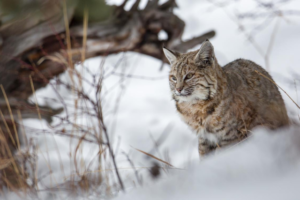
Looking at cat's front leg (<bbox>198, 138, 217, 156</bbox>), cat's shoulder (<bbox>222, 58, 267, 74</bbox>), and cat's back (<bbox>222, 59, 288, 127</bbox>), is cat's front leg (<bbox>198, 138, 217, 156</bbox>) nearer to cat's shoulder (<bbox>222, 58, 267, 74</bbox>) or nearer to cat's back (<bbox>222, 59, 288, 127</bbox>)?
cat's back (<bbox>222, 59, 288, 127</bbox>)

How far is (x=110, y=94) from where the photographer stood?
7137 millimetres

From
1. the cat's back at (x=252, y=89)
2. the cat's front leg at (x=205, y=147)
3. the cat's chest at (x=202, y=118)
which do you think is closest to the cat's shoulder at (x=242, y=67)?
the cat's back at (x=252, y=89)

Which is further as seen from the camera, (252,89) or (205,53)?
(252,89)

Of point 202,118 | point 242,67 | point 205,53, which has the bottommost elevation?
point 202,118

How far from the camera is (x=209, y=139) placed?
2.87 metres

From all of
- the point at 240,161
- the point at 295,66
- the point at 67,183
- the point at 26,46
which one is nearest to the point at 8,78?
the point at 26,46

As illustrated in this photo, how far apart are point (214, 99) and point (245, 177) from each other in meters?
1.56

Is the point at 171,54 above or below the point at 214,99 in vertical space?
above

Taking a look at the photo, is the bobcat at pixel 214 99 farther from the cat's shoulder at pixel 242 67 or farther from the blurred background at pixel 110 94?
the blurred background at pixel 110 94

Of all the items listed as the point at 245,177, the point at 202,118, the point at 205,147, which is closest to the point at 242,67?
the point at 202,118

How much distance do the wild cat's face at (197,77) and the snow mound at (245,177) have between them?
54.3 inches

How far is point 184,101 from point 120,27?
2339 mm

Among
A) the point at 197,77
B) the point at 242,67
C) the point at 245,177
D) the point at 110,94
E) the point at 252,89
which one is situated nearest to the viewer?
the point at 245,177

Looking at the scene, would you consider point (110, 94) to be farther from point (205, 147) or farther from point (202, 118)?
point (202, 118)
